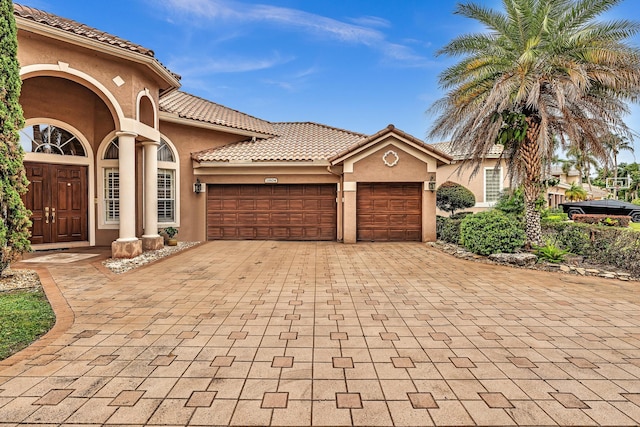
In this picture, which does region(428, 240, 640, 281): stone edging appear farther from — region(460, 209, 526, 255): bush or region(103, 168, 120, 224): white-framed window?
region(103, 168, 120, 224): white-framed window

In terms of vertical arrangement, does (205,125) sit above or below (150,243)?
above

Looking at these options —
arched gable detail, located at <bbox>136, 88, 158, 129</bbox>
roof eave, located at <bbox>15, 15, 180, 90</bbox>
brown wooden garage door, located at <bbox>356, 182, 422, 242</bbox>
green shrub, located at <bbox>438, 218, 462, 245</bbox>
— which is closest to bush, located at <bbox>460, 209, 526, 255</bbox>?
green shrub, located at <bbox>438, 218, 462, 245</bbox>

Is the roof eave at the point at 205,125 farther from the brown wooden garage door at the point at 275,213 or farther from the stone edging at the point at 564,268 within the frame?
the stone edging at the point at 564,268

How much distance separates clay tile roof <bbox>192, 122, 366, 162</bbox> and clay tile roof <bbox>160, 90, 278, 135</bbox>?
2.87ft

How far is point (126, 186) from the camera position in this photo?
914 centimetres

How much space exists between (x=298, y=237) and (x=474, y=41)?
906 cm

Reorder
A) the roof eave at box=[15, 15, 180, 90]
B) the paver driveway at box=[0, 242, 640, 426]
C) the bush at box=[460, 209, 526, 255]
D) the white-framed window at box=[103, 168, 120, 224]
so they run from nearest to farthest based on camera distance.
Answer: the paver driveway at box=[0, 242, 640, 426]
the roof eave at box=[15, 15, 180, 90]
the bush at box=[460, 209, 526, 255]
the white-framed window at box=[103, 168, 120, 224]

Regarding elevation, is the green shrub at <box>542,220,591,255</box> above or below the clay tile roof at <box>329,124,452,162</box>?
below

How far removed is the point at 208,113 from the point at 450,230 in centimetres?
1183

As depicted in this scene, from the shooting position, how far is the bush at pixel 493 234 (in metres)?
8.88

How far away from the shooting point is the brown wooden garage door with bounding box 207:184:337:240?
525 inches

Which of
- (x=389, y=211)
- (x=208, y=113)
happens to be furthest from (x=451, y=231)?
(x=208, y=113)

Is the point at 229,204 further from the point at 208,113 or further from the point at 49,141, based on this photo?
the point at 49,141

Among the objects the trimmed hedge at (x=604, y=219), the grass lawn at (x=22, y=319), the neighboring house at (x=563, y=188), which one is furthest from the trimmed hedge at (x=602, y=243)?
the neighboring house at (x=563, y=188)
